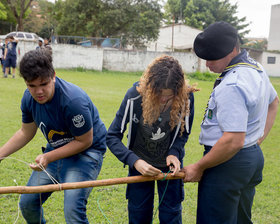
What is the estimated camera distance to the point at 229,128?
2.15 metres

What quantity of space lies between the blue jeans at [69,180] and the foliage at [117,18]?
30747 millimetres

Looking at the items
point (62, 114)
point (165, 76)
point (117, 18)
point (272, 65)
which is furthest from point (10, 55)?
point (272, 65)

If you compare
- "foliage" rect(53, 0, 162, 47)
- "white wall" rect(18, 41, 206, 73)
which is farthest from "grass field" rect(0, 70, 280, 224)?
"foliage" rect(53, 0, 162, 47)

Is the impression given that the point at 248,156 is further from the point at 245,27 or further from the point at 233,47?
the point at 245,27

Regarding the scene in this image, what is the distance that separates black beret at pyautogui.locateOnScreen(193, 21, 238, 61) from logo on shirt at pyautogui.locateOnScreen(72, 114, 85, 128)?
1069 millimetres

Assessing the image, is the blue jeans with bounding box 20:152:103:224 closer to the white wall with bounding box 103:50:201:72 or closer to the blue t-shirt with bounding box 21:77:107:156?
the blue t-shirt with bounding box 21:77:107:156

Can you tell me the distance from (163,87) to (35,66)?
0.98m

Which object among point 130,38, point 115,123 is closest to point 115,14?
point 130,38

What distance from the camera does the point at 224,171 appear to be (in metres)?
2.41

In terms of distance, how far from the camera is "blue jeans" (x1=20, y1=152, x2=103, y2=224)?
2.57m

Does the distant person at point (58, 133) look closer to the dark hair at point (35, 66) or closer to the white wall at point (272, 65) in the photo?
the dark hair at point (35, 66)

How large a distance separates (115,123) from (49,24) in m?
50.2

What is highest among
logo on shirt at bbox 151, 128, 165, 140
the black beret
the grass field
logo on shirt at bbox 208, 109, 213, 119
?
the black beret

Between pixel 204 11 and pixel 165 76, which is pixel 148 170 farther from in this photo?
pixel 204 11
